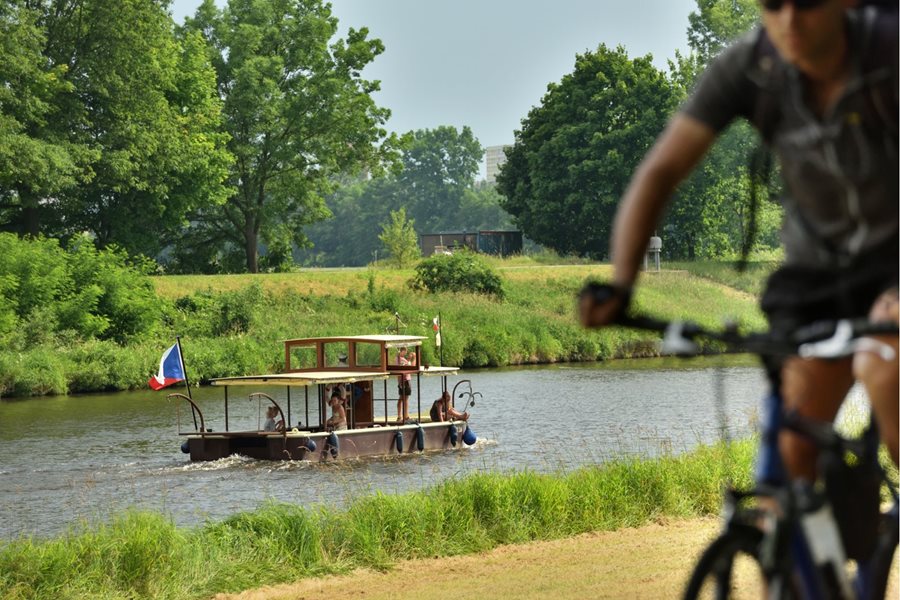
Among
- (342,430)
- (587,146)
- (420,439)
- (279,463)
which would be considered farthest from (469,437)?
(587,146)

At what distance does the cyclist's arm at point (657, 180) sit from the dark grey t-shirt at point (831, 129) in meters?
0.03

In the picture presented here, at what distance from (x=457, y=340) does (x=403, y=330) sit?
2.72 meters

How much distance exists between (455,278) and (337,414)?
3270 centimetres

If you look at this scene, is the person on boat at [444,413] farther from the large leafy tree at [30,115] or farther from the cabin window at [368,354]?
the large leafy tree at [30,115]

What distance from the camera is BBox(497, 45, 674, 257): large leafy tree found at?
7544cm

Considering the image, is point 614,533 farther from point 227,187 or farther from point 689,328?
point 227,187

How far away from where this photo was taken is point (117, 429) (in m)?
35.4

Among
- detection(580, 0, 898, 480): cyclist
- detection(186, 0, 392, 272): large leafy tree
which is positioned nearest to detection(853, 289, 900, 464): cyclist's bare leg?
detection(580, 0, 898, 480): cyclist

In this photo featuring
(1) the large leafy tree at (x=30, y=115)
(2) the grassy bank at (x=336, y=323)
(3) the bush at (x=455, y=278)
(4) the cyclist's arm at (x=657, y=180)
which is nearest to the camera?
(4) the cyclist's arm at (x=657, y=180)

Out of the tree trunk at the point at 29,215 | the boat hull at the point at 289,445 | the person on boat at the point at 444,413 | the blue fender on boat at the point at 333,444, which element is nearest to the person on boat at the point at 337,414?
the boat hull at the point at 289,445

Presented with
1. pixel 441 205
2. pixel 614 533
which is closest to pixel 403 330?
pixel 614 533

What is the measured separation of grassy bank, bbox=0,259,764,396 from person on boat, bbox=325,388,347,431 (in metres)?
15.5

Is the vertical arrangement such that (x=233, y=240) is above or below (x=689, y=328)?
above

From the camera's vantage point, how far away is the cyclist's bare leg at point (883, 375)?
283 centimetres
